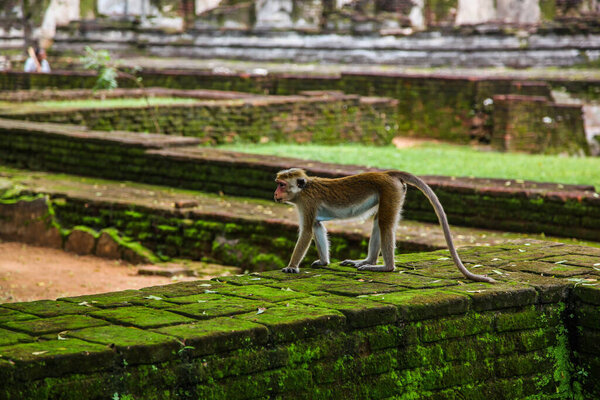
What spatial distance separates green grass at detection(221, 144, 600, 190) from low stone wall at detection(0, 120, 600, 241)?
131 centimetres

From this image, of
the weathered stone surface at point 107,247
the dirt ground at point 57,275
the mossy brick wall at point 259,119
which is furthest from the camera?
the mossy brick wall at point 259,119

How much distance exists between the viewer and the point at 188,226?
736 cm

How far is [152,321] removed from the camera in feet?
9.66

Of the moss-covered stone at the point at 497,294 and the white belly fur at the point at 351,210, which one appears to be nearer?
the moss-covered stone at the point at 497,294

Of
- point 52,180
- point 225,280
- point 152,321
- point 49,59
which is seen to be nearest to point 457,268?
point 225,280

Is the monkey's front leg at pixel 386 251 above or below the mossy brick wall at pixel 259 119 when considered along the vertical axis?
above

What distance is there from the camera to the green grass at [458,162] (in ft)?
29.5

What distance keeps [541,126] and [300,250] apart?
9.73m

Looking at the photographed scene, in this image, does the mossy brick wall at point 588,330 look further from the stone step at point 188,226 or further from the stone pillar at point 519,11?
the stone pillar at point 519,11

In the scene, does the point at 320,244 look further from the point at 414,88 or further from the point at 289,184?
the point at 414,88

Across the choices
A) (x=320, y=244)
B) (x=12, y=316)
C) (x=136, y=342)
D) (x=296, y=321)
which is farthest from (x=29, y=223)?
(x=136, y=342)

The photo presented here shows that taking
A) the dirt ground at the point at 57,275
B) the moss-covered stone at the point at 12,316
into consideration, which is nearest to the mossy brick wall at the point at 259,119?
the dirt ground at the point at 57,275

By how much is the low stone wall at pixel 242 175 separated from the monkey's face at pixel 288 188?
325 centimetres

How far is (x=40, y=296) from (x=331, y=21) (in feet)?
50.5
